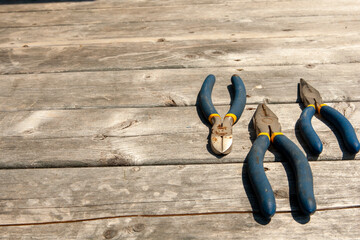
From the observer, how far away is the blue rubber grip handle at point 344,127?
1.25m

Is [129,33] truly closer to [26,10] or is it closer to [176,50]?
[176,50]

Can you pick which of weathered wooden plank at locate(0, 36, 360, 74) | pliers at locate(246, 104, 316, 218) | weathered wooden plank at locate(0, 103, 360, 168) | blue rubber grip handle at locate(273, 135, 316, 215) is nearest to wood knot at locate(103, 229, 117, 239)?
weathered wooden plank at locate(0, 103, 360, 168)

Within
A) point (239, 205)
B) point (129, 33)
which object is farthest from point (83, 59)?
point (239, 205)

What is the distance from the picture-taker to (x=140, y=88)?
1.73m

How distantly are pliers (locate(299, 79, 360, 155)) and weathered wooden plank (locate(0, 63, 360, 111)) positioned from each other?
92mm

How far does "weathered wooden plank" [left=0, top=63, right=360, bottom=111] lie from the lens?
1.63 metres

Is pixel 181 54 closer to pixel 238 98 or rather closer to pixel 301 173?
pixel 238 98

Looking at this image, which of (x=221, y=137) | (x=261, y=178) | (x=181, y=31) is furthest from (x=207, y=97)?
(x=181, y=31)

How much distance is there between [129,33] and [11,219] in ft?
5.05

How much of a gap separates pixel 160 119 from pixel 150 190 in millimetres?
412

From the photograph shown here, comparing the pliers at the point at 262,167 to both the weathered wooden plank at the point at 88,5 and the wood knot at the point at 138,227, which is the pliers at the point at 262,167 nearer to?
the wood knot at the point at 138,227

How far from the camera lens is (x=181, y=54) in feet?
6.68

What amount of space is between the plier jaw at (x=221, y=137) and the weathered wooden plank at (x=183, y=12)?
138 centimetres

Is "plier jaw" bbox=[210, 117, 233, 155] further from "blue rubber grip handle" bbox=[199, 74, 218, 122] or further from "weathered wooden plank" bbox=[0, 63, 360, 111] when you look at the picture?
"weathered wooden plank" bbox=[0, 63, 360, 111]
